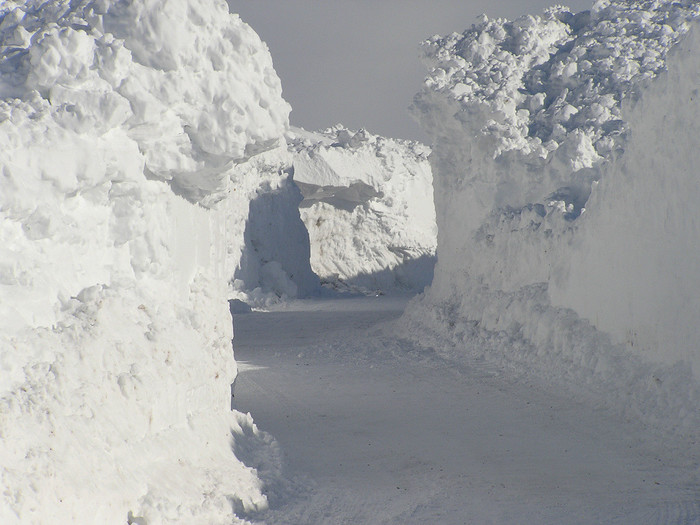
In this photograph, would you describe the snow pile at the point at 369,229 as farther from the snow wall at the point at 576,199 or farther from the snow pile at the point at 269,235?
the snow wall at the point at 576,199

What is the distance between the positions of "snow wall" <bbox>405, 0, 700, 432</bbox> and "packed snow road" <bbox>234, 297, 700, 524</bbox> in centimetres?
62

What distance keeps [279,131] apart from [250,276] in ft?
52.5

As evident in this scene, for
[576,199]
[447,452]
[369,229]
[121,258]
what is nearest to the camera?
[121,258]

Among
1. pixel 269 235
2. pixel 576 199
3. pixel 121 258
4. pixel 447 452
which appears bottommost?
pixel 447 452

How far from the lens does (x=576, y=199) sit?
1102 centimetres

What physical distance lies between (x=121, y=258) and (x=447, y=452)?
3.11 metres

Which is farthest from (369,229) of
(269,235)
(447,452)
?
(447,452)

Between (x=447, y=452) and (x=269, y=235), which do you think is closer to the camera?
(x=447, y=452)

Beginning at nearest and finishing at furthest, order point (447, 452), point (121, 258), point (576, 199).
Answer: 1. point (121, 258)
2. point (447, 452)
3. point (576, 199)

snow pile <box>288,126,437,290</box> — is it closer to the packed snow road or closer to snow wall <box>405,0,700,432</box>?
snow wall <box>405,0,700,432</box>

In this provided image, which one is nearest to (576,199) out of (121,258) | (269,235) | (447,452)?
(447,452)

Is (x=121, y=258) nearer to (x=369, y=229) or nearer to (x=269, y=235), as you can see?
(x=269, y=235)

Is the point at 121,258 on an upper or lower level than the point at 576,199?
lower

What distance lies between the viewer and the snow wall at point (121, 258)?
11.3 ft
